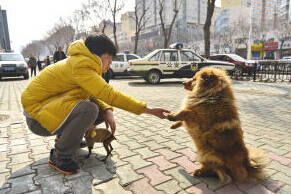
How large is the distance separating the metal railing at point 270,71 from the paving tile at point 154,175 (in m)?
12.4

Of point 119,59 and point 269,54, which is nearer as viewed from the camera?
point 119,59

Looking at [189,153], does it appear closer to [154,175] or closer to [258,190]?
[154,175]

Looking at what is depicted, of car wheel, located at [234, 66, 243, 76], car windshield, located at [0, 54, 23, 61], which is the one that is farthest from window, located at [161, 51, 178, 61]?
car windshield, located at [0, 54, 23, 61]

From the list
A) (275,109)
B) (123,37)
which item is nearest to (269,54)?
(275,109)

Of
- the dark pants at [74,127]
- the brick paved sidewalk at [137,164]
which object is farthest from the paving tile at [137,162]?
the dark pants at [74,127]

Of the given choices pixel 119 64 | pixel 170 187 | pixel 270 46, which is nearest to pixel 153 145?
pixel 170 187

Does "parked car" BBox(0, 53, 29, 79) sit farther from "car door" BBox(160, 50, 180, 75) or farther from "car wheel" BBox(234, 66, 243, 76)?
"car wheel" BBox(234, 66, 243, 76)

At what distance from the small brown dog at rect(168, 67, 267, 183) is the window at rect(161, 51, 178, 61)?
9.06 metres

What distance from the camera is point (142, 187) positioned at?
6.84ft

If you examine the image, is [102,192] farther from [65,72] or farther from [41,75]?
[41,75]

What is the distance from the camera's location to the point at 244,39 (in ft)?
154

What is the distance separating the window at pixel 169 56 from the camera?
36.4 ft

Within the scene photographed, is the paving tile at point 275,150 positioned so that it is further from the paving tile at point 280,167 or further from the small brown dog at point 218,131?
the small brown dog at point 218,131

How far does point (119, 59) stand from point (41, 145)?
11771 mm
